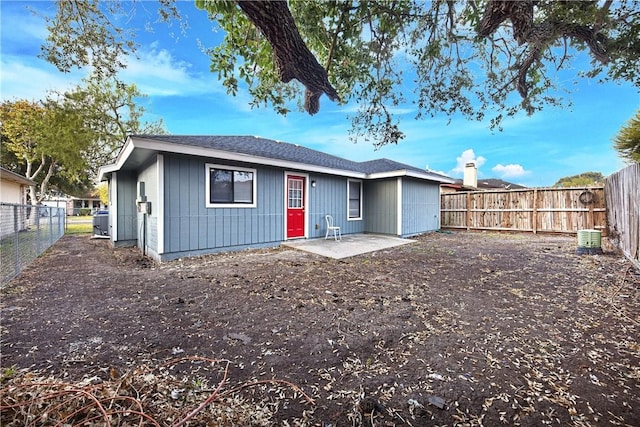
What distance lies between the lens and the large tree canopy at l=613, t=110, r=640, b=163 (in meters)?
12.1

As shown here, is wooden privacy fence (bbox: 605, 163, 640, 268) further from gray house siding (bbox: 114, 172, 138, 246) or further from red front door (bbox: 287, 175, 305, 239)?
gray house siding (bbox: 114, 172, 138, 246)

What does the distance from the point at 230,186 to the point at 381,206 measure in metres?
5.79

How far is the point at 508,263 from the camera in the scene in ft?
18.9

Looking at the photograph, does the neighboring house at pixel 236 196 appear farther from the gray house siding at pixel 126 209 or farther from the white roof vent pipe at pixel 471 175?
the white roof vent pipe at pixel 471 175

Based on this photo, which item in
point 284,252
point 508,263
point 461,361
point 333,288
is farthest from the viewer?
→ point 284,252

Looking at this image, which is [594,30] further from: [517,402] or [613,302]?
[517,402]

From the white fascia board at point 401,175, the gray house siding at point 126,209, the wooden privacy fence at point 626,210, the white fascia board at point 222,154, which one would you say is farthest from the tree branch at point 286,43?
the gray house siding at point 126,209

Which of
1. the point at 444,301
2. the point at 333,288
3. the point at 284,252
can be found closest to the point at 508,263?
the point at 444,301

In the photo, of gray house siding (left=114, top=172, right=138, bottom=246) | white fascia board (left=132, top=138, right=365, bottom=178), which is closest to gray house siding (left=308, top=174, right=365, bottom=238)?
white fascia board (left=132, top=138, right=365, bottom=178)

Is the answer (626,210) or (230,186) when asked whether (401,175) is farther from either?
(230,186)

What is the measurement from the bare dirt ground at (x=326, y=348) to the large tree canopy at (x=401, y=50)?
286 centimetres

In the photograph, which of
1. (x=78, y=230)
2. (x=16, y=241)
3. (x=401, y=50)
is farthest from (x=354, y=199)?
(x=78, y=230)

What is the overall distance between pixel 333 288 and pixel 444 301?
60.3 inches

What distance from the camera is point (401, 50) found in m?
4.78
